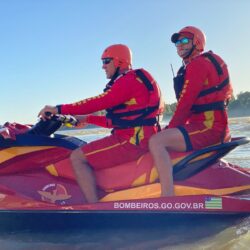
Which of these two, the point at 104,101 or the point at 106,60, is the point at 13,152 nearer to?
the point at 104,101

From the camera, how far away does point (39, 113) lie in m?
3.99

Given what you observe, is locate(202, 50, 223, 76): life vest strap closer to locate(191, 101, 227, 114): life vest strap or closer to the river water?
locate(191, 101, 227, 114): life vest strap

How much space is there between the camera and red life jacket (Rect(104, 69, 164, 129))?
3926 millimetres

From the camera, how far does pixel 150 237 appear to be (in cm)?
366

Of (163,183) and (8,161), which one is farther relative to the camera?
(8,161)

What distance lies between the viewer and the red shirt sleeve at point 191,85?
378 cm

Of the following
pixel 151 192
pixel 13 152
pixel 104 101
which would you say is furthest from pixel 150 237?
pixel 13 152

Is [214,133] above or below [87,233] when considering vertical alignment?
above

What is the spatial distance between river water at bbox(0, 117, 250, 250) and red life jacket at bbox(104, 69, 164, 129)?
3.03ft

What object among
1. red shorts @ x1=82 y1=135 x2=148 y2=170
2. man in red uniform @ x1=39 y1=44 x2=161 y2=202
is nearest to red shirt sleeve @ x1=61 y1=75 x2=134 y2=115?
man in red uniform @ x1=39 y1=44 x2=161 y2=202

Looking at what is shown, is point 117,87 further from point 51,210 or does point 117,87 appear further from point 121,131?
point 51,210

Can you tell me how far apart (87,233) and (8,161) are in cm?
98

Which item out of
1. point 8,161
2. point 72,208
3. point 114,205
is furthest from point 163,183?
point 8,161

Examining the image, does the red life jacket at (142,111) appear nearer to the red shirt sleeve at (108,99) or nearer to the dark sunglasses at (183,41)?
the red shirt sleeve at (108,99)
